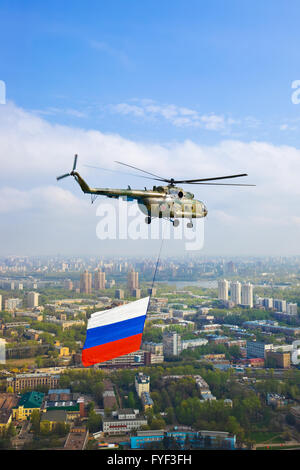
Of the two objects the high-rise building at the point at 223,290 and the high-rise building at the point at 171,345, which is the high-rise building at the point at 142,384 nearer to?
the high-rise building at the point at 171,345

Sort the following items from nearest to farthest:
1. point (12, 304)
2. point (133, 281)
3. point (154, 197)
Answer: point (154, 197)
point (12, 304)
point (133, 281)

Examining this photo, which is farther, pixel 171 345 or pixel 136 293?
pixel 136 293

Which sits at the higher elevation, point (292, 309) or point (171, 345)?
point (292, 309)

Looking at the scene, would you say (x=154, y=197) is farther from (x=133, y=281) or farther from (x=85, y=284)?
(x=85, y=284)

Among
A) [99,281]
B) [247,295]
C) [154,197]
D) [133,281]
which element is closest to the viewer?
[154,197]

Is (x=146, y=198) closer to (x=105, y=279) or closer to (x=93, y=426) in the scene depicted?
(x=93, y=426)

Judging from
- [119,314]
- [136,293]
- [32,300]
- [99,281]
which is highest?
[119,314]

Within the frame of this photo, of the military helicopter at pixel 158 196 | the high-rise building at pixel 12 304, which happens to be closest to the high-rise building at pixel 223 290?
the high-rise building at pixel 12 304

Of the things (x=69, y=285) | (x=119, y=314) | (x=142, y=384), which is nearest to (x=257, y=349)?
(x=142, y=384)

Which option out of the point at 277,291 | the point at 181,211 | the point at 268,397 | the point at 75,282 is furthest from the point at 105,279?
the point at 181,211
